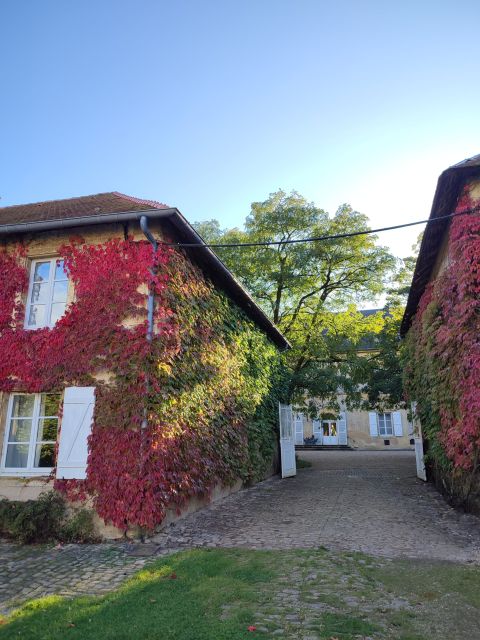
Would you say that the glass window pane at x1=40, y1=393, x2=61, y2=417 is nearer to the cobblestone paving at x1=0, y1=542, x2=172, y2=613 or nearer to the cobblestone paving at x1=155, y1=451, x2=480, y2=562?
the cobblestone paving at x1=0, y1=542, x2=172, y2=613

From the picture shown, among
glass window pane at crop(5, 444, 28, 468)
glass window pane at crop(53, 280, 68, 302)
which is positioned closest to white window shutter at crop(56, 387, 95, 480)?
glass window pane at crop(5, 444, 28, 468)

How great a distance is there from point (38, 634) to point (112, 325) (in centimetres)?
430

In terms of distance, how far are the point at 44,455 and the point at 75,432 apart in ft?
2.68

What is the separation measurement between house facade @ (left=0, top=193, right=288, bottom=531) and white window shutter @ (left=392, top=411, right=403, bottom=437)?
2126cm

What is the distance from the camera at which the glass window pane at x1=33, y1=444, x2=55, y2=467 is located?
6879 millimetres

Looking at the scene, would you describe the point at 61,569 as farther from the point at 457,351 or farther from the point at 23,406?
the point at 457,351

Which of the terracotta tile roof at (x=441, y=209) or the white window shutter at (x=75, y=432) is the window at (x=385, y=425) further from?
the white window shutter at (x=75, y=432)

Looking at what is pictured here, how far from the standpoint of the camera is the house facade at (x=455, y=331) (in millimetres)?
6398

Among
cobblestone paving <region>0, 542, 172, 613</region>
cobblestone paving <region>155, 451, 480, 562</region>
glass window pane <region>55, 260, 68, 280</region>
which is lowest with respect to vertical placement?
cobblestone paving <region>0, 542, 172, 613</region>

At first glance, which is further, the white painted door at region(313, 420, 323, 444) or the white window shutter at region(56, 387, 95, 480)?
the white painted door at region(313, 420, 323, 444)

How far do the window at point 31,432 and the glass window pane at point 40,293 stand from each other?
5.40 ft

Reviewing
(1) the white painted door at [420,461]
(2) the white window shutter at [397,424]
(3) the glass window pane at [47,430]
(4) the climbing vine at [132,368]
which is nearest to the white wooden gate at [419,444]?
(1) the white painted door at [420,461]

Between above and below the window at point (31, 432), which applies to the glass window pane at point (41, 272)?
above

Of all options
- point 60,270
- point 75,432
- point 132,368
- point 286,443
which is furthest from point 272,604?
point 286,443
